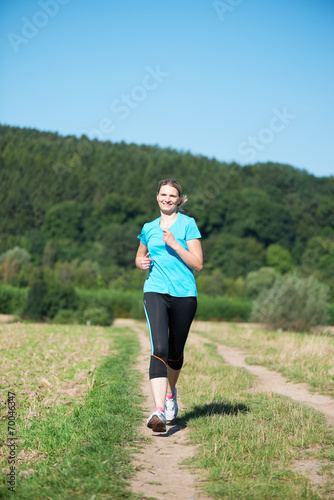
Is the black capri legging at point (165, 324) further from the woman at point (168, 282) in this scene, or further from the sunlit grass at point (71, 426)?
the sunlit grass at point (71, 426)

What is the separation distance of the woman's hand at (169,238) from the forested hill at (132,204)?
A: 250 ft

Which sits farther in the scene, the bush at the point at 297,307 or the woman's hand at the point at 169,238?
the bush at the point at 297,307

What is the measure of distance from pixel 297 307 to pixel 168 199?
29.6 meters

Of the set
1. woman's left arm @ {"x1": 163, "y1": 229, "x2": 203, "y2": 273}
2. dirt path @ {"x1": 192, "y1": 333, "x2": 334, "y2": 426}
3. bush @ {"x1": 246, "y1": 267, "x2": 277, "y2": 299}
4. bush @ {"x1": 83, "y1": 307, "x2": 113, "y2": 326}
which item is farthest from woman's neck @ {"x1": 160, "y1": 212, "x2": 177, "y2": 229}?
bush @ {"x1": 246, "y1": 267, "x2": 277, "y2": 299}

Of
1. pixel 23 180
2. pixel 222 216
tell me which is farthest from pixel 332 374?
pixel 23 180

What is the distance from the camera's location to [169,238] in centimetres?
509

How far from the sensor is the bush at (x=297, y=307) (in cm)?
3350

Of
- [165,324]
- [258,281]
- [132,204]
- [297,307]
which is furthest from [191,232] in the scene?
[132,204]

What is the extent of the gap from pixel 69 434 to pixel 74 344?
338 inches

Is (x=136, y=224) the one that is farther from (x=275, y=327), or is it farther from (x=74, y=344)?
(x=74, y=344)

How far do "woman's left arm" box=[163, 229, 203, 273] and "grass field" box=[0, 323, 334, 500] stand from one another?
61.7 inches

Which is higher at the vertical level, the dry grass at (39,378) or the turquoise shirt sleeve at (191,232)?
the turquoise shirt sleeve at (191,232)

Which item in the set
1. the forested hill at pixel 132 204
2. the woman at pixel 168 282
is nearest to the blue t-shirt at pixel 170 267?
the woman at pixel 168 282

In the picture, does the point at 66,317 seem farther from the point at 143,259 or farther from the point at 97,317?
the point at 143,259
